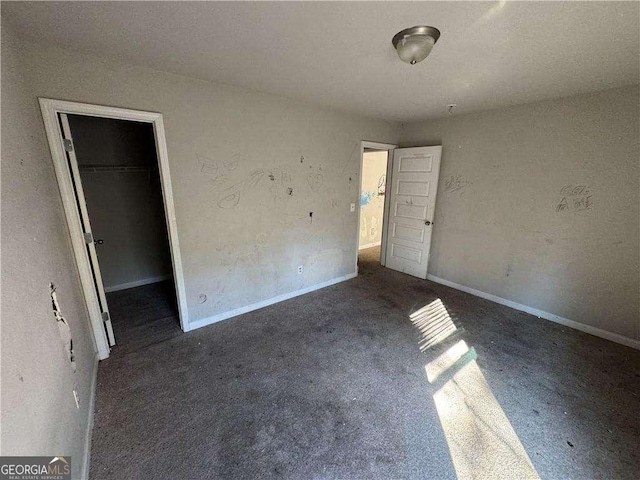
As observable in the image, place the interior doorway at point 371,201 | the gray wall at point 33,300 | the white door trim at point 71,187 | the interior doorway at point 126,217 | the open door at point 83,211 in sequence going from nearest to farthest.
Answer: the gray wall at point 33,300 < the white door trim at point 71,187 < the open door at point 83,211 < the interior doorway at point 126,217 < the interior doorway at point 371,201

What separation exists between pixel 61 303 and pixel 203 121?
170cm

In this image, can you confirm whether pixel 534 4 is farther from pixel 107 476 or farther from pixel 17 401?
pixel 107 476

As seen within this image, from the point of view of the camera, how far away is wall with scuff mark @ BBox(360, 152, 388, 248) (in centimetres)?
533

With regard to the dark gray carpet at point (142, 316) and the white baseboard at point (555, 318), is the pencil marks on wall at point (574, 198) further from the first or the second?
the dark gray carpet at point (142, 316)

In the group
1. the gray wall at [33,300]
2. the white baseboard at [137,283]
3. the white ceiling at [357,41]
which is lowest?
the white baseboard at [137,283]

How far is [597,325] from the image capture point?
2.64m

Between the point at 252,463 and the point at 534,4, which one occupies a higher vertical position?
the point at 534,4

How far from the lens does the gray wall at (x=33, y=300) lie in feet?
2.86

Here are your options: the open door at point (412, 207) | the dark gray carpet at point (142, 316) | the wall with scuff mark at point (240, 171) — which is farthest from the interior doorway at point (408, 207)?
the dark gray carpet at point (142, 316)

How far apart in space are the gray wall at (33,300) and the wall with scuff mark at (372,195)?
445cm

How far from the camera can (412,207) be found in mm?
3967

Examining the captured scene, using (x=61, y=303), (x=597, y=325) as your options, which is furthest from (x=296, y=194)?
(x=597, y=325)

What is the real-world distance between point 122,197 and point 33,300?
2840 mm

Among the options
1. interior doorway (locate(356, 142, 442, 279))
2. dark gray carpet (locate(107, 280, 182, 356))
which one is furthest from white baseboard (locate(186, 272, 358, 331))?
interior doorway (locate(356, 142, 442, 279))
